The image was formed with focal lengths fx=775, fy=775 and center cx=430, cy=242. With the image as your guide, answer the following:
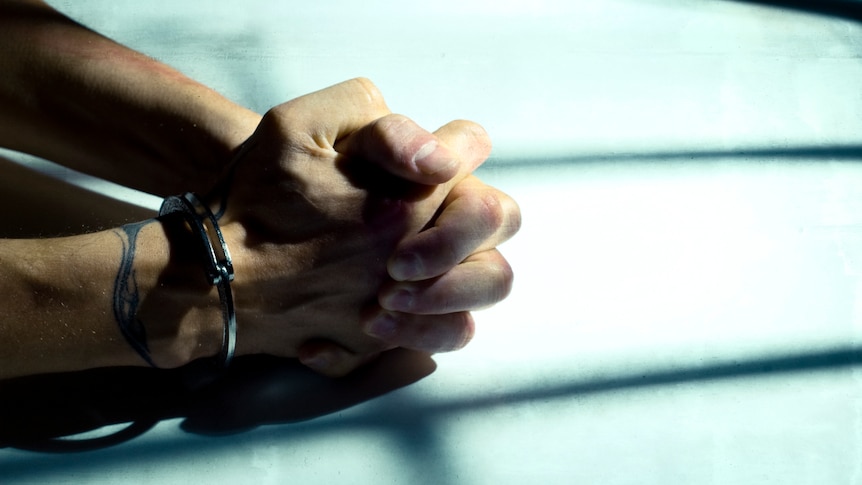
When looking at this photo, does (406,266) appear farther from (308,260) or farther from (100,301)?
(100,301)

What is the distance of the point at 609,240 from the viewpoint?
104cm

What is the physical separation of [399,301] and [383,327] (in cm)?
4

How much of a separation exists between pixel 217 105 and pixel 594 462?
623mm

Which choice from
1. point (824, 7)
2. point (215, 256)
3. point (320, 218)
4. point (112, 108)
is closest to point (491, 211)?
point (320, 218)

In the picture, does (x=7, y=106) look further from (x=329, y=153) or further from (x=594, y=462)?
(x=594, y=462)

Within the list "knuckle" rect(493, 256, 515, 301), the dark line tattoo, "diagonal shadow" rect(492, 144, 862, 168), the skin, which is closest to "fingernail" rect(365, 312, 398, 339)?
the skin

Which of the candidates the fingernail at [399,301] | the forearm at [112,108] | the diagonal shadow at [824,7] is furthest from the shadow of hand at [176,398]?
the diagonal shadow at [824,7]

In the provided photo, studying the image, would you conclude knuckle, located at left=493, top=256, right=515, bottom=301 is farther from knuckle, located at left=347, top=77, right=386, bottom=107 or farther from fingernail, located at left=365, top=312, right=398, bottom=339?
knuckle, located at left=347, top=77, right=386, bottom=107

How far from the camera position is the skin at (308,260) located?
0.79 m

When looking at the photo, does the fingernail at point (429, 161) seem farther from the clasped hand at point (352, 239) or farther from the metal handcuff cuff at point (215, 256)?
the metal handcuff cuff at point (215, 256)

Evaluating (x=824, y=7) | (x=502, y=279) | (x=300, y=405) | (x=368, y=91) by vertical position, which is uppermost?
(x=824, y=7)

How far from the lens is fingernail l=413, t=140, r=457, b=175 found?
0.81 meters

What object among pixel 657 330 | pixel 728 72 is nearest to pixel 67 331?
pixel 657 330

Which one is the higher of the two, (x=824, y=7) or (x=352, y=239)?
(x=824, y=7)
